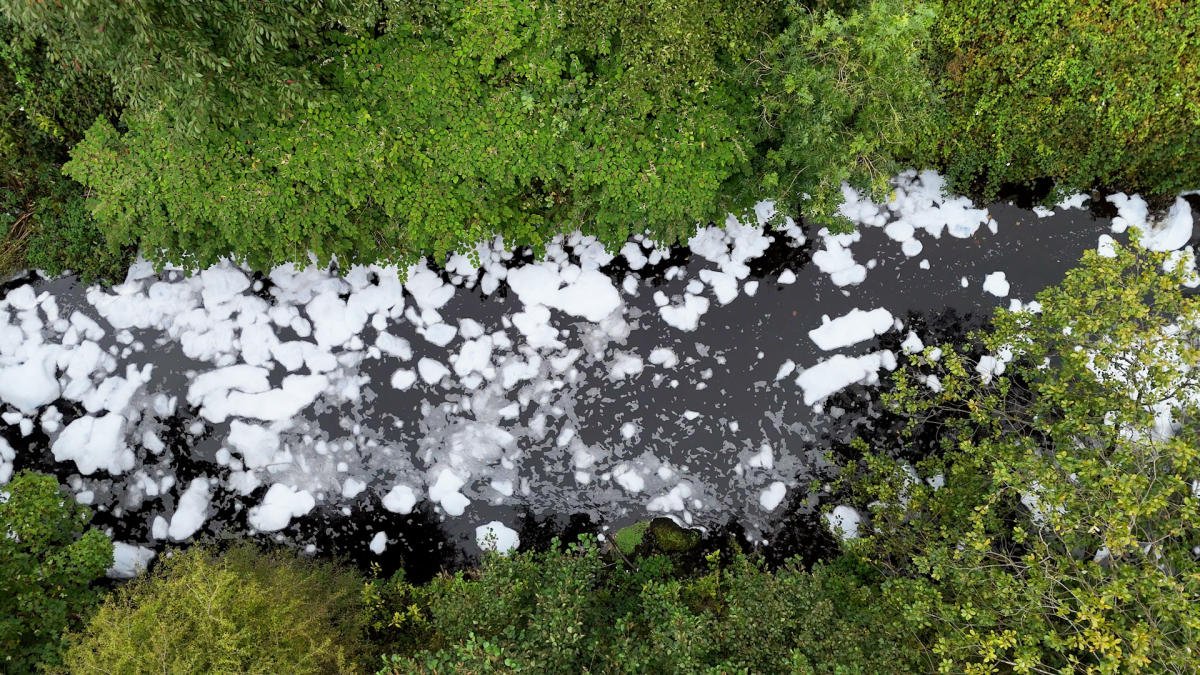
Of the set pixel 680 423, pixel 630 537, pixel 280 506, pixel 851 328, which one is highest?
pixel 851 328

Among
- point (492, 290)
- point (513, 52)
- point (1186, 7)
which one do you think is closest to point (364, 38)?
point (513, 52)

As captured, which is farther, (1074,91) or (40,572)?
(1074,91)

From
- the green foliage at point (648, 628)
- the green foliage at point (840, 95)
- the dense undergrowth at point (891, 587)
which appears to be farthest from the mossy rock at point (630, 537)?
the green foliage at point (840, 95)

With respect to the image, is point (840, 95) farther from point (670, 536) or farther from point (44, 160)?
point (44, 160)

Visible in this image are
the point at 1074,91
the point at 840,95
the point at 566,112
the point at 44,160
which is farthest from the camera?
the point at 44,160

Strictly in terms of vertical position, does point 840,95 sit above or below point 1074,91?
below

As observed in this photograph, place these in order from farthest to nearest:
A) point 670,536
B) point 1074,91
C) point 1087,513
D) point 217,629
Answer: point 670,536
point 1074,91
point 217,629
point 1087,513

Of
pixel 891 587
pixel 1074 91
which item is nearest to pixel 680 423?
pixel 891 587

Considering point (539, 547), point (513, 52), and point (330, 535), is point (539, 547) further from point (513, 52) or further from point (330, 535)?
point (513, 52)
